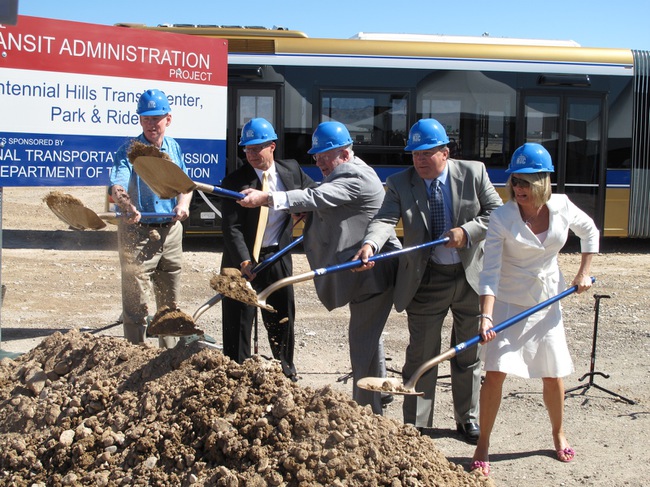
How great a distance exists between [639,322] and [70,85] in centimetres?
618

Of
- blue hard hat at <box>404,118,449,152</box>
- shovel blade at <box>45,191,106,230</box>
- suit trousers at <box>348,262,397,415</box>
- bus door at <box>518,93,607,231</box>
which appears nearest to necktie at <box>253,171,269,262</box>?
suit trousers at <box>348,262,397,415</box>

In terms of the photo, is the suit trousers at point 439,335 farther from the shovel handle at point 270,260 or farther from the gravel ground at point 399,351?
the shovel handle at point 270,260

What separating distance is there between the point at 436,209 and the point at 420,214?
0.12m

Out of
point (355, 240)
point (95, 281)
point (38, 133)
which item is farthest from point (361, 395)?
point (95, 281)

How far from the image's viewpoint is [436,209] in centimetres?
530

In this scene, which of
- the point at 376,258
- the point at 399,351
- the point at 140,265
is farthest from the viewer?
the point at 399,351

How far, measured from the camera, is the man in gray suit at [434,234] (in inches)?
204

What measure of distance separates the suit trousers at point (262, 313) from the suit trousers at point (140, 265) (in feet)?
1.56

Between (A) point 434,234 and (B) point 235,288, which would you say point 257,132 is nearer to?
(B) point 235,288

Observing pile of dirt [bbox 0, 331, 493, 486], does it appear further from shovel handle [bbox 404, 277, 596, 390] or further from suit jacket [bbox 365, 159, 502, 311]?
suit jacket [bbox 365, 159, 502, 311]

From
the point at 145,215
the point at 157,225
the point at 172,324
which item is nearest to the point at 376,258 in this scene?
the point at 172,324

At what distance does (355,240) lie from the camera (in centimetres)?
534

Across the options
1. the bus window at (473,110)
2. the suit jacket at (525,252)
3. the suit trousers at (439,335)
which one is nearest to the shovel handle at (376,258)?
the suit trousers at (439,335)

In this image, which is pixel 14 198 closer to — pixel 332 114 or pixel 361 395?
pixel 332 114
